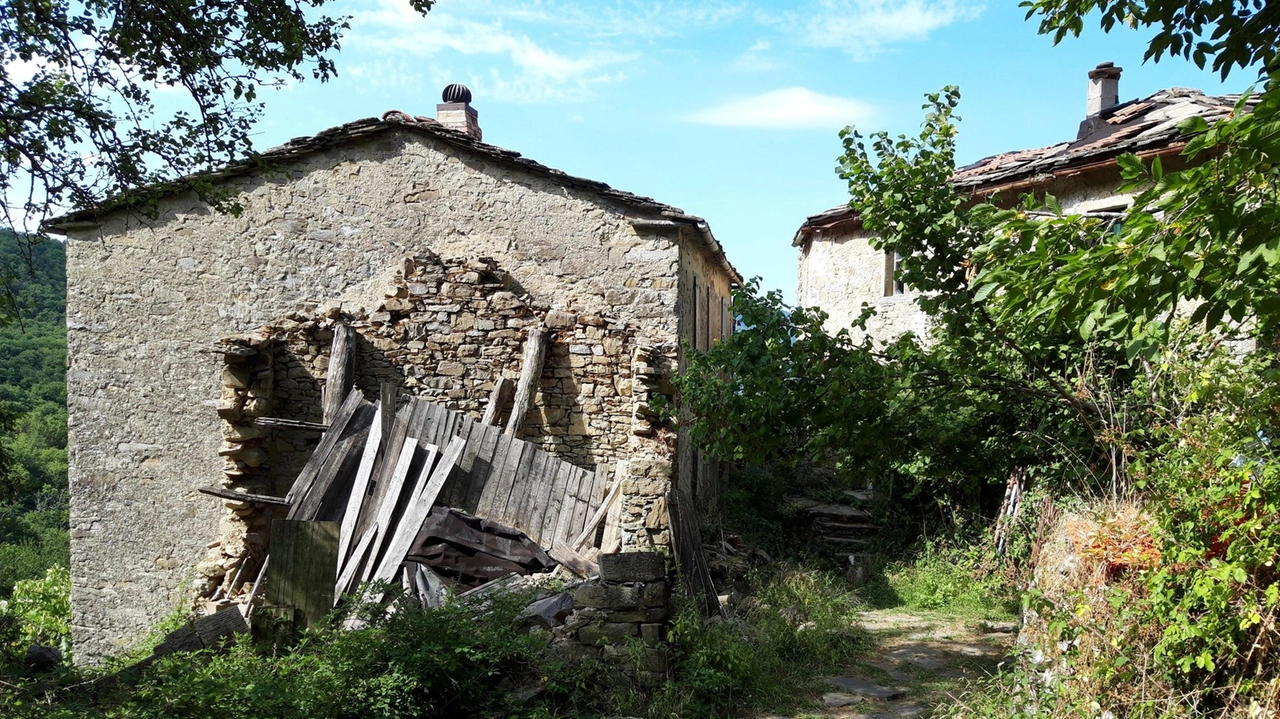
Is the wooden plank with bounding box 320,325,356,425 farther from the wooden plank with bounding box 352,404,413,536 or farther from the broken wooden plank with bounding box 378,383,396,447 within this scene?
the wooden plank with bounding box 352,404,413,536

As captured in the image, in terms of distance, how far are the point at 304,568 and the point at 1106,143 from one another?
32.3 ft

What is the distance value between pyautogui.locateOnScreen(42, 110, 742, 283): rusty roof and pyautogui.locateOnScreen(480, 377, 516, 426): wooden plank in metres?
2.25

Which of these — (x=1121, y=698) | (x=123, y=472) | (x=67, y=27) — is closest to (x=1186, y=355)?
(x=1121, y=698)

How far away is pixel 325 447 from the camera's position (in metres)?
8.34

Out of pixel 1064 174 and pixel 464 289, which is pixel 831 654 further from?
pixel 1064 174

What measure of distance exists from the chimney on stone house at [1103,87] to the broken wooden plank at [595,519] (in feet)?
32.7

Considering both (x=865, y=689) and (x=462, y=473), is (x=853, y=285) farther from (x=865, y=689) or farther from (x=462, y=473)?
(x=865, y=689)

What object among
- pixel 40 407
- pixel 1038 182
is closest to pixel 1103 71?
pixel 1038 182

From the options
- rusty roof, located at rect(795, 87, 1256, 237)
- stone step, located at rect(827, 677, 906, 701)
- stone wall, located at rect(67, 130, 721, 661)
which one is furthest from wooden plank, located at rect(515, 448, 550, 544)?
rusty roof, located at rect(795, 87, 1256, 237)

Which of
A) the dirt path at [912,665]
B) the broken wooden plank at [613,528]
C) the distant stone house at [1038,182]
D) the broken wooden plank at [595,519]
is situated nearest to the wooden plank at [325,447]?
the broken wooden plank at [595,519]

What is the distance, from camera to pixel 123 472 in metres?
9.77

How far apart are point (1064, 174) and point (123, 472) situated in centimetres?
1150

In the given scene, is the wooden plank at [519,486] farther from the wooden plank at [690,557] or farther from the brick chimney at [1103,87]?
the brick chimney at [1103,87]

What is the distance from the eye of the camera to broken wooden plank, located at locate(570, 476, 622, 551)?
7893 millimetres
